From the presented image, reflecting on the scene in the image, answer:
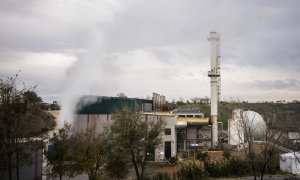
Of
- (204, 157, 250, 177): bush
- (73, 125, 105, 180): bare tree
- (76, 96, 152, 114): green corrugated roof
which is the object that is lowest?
(204, 157, 250, 177): bush

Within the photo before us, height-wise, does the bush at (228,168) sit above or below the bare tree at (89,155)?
below

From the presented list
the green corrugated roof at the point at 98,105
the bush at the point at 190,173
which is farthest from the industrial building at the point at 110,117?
the bush at the point at 190,173

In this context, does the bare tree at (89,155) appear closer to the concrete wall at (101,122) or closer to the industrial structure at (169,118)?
the industrial structure at (169,118)

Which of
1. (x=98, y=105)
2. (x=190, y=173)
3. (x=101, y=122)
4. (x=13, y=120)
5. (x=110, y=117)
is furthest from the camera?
(x=98, y=105)

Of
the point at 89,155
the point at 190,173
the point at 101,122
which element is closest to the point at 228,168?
the point at 190,173

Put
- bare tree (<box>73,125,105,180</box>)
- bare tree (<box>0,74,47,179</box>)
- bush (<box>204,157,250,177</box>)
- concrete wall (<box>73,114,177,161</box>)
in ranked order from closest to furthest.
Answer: bare tree (<box>0,74,47,179</box>)
bare tree (<box>73,125,105,180</box>)
bush (<box>204,157,250,177</box>)
concrete wall (<box>73,114,177,161</box>)

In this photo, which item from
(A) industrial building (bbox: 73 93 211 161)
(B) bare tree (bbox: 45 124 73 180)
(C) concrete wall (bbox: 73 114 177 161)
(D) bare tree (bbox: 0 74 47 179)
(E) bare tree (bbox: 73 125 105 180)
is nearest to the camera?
(D) bare tree (bbox: 0 74 47 179)

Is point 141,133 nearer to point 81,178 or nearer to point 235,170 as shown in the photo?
point 81,178

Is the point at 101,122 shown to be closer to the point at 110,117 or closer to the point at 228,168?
the point at 110,117

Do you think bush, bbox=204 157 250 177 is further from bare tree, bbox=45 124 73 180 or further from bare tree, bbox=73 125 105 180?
bare tree, bbox=45 124 73 180

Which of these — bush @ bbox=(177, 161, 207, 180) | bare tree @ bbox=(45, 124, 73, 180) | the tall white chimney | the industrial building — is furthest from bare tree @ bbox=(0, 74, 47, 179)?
the tall white chimney

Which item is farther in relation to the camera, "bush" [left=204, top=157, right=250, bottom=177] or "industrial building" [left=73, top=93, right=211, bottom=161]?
"industrial building" [left=73, top=93, right=211, bottom=161]

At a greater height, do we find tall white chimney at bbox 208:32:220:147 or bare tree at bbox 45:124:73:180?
tall white chimney at bbox 208:32:220:147

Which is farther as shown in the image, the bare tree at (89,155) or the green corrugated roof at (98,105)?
the green corrugated roof at (98,105)
